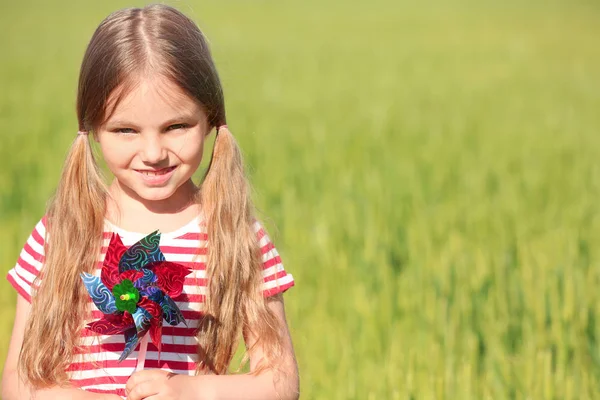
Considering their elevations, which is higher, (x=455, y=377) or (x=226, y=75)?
(x=226, y=75)

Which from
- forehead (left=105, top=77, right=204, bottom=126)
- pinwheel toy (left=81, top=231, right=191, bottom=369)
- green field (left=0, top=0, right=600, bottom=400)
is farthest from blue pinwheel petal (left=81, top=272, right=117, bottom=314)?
green field (left=0, top=0, right=600, bottom=400)

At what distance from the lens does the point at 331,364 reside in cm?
443

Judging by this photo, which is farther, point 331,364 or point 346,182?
point 346,182

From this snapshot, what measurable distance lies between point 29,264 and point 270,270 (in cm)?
61

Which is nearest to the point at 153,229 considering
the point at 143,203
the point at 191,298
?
the point at 143,203

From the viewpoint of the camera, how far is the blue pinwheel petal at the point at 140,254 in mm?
2600

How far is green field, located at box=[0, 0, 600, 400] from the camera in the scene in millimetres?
4434

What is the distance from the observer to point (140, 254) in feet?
8.56

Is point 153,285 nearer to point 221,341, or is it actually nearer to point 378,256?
point 221,341

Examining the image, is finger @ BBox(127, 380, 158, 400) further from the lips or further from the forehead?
the forehead

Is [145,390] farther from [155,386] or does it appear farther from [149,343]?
[149,343]

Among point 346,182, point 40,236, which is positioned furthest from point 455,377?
point 346,182

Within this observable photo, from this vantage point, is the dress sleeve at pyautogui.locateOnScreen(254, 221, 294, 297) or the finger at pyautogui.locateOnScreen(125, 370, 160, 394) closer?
the finger at pyautogui.locateOnScreen(125, 370, 160, 394)

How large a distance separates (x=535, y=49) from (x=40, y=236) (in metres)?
14.3
